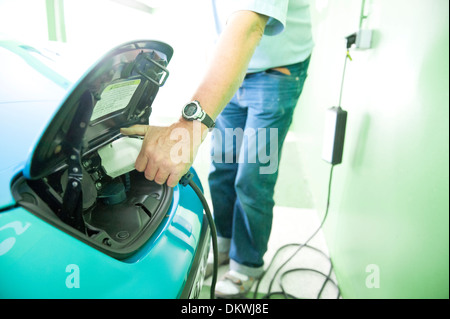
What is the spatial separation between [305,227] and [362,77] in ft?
2.95

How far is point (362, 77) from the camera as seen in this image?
110 cm

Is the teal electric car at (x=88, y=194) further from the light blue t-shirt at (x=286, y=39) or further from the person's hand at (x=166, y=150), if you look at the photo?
the light blue t-shirt at (x=286, y=39)

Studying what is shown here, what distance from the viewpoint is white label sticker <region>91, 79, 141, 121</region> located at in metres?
0.48

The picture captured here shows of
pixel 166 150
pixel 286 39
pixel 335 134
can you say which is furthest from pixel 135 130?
pixel 335 134

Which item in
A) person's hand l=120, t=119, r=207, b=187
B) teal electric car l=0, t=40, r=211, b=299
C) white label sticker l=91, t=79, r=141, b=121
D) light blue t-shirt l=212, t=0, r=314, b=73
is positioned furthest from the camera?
light blue t-shirt l=212, t=0, r=314, b=73

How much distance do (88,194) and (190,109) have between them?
0.88ft

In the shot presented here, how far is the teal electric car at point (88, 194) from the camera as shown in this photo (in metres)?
0.38

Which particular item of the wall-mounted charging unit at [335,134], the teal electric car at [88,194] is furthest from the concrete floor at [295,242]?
the teal electric car at [88,194]

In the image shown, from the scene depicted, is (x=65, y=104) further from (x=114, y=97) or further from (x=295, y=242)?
(x=295, y=242)

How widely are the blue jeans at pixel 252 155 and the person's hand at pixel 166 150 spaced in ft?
1.54

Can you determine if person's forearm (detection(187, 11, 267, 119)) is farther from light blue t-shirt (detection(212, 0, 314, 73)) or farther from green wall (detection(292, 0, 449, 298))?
green wall (detection(292, 0, 449, 298))

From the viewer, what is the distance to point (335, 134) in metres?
1.16

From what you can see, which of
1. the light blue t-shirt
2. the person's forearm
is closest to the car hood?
the person's forearm
